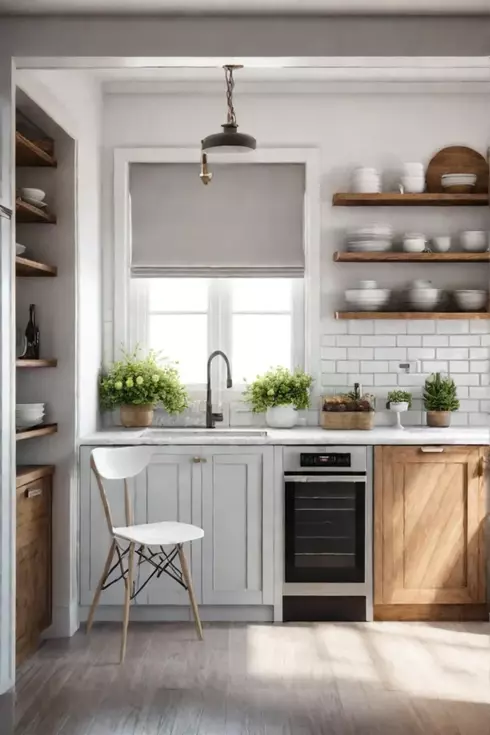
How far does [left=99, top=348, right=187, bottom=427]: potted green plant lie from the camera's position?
564 centimetres

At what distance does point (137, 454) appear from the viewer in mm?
4957

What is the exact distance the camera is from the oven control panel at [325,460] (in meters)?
5.09

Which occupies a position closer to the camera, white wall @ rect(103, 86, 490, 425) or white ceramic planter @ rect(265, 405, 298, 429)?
white ceramic planter @ rect(265, 405, 298, 429)

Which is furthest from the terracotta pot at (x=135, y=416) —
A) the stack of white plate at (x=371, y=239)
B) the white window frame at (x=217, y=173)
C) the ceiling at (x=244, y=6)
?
the ceiling at (x=244, y=6)

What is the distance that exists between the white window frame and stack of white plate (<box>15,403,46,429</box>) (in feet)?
4.00

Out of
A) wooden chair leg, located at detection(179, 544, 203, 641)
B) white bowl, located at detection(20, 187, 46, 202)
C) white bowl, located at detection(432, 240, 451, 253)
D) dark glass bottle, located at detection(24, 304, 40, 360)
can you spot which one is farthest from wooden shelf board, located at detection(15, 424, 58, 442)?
white bowl, located at detection(432, 240, 451, 253)

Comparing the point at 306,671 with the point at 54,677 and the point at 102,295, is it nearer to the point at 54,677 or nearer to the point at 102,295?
the point at 54,677

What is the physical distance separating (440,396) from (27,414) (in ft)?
8.51

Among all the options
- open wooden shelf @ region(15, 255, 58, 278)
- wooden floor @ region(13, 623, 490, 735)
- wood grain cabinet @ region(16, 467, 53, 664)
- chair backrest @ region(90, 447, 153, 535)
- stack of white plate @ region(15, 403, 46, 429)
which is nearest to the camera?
wooden floor @ region(13, 623, 490, 735)

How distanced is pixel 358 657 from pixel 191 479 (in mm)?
1335

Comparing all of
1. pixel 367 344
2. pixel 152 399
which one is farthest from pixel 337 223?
pixel 152 399

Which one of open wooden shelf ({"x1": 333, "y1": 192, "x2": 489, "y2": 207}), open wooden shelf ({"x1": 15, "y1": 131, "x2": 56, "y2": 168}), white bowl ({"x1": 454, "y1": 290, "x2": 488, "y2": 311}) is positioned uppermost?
open wooden shelf ({"x1": 15, "y1": 131, "x2": 56, "y2": 168})

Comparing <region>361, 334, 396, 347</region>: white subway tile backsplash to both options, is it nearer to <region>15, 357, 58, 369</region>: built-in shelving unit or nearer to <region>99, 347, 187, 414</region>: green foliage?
<region>99, 347, 187, 414</region>: green foliage

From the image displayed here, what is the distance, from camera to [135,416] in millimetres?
5676
